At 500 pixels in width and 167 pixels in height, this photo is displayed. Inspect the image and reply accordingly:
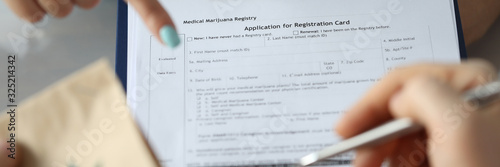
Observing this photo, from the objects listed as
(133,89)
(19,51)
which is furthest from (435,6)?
(19,51)

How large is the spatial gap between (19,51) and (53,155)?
0.57 feet

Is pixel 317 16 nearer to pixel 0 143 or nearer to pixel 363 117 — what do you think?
pixel 363 117

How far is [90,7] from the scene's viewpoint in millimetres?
379

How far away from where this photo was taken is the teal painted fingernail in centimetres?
32

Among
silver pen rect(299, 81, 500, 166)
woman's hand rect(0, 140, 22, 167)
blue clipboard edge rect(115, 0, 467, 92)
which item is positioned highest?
blue clipboard edge rect(115, 0, 467, 92)

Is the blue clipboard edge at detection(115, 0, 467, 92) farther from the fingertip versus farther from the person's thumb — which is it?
the person's thumb

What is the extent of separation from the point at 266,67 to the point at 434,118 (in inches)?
6.3

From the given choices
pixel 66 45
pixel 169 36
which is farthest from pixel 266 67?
pixel 66 45

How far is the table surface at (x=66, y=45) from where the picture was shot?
0.37 m

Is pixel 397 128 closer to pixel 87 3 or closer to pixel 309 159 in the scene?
pixel 309 159

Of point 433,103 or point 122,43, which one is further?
point 122,43

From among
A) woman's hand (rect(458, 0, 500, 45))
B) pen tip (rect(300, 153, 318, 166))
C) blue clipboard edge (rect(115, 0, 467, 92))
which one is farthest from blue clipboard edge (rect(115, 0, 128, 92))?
woman's hand (rect(458, 0, 500, 45))

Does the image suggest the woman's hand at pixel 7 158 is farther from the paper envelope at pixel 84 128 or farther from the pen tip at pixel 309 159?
the pen tip at pixel 309 159

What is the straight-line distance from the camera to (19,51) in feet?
1.28
